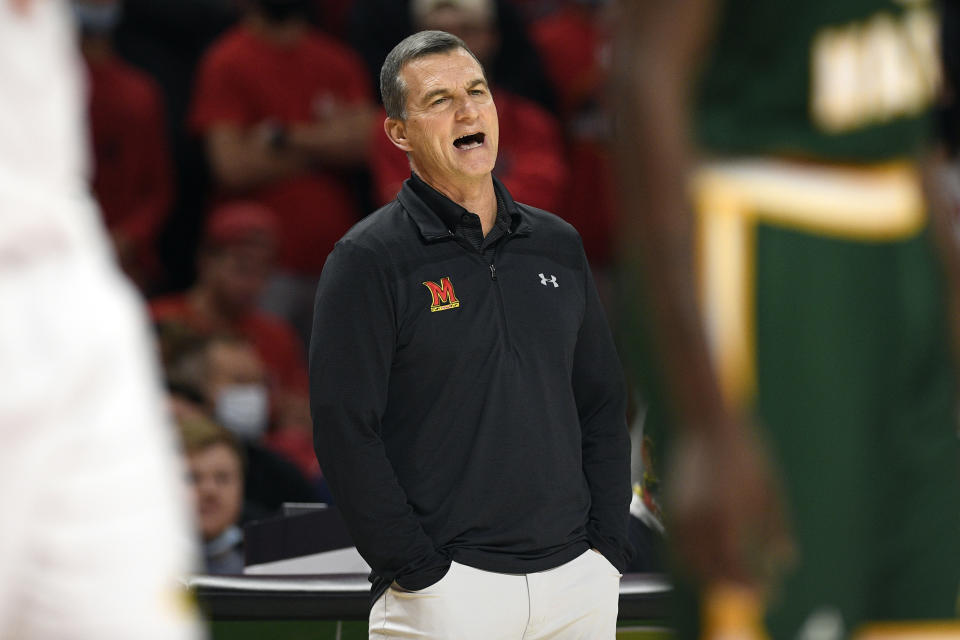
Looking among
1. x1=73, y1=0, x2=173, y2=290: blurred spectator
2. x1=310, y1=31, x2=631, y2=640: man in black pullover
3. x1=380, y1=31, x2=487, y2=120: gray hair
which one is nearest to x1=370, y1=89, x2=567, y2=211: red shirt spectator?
x1=73, y1=0, x2=173, y2=290: blurred spectator

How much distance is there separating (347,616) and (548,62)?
3.92 m

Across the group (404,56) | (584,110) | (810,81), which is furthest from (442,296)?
(584,110)

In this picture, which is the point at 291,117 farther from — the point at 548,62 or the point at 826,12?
the point at 826,12

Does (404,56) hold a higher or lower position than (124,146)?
higher

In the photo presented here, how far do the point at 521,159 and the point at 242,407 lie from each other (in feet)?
4.57

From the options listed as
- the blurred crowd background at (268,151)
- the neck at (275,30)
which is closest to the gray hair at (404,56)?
the blurred crowd background at (268,151)

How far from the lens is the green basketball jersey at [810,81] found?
1.77 m

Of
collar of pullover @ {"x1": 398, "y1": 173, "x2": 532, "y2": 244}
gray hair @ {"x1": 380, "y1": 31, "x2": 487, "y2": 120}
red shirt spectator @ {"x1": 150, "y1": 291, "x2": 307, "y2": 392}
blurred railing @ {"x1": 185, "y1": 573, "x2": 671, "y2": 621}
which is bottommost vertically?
blurred railing @ {"x1": 185, "y1": 573, "x2": 671, "y2": 621}

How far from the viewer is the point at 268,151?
6215 millimetres

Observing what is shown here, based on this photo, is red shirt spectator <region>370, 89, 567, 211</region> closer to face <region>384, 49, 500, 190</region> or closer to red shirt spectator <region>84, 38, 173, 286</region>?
red shirt spectator <region>84, 38, 173, 286</region>

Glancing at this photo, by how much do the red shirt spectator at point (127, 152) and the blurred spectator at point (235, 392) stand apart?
97cm

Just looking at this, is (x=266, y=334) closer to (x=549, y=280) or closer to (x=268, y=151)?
(x=268, y=151)

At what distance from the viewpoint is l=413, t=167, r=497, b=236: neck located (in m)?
2.94

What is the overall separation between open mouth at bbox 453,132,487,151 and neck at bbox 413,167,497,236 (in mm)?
67
